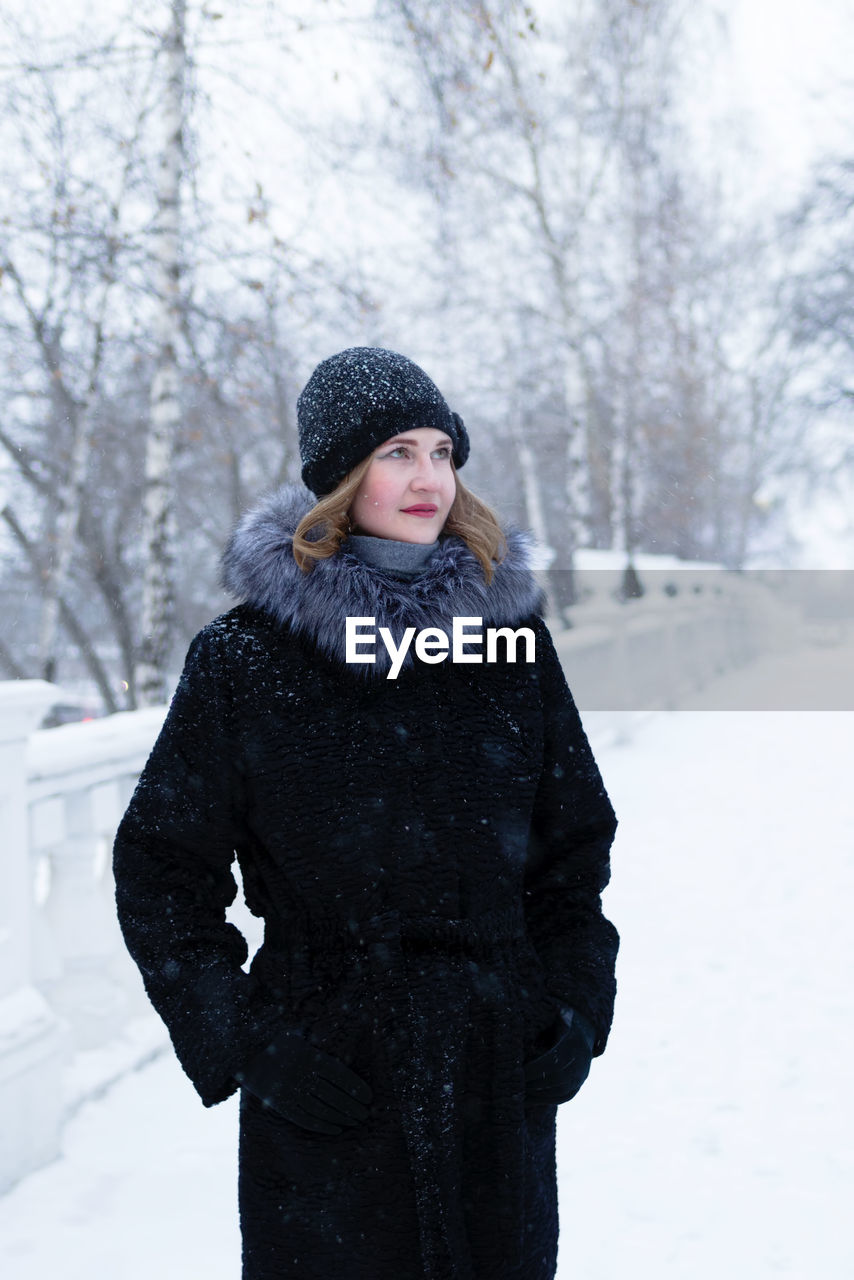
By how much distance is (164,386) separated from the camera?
777 centimetres

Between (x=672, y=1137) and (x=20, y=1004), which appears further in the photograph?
(x=672, y=1137)

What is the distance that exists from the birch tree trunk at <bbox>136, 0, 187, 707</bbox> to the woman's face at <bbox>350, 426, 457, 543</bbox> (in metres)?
6.55

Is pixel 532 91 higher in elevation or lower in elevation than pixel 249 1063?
higher

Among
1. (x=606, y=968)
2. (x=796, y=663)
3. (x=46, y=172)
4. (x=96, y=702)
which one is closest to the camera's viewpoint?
(x=606, y=968)

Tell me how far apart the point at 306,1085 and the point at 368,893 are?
248mm

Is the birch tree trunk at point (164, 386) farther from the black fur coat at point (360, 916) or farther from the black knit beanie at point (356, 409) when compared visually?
the black fur coat at point (360, 916)

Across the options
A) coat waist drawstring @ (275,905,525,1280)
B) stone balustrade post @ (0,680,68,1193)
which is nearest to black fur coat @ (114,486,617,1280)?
coat waist drawstring @ (275,905,525,1280)

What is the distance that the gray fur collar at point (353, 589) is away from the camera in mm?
1516

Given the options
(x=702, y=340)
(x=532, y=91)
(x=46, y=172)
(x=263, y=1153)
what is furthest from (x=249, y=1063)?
(x=702, y=340)

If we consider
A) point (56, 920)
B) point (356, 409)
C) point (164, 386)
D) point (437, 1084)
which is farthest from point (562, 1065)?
point (164, 386)

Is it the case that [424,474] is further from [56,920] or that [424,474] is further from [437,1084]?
[56,920]

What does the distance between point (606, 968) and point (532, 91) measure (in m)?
13.6

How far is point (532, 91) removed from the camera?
13.1 meters

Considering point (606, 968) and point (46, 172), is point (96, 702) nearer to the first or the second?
point (46, 172)
